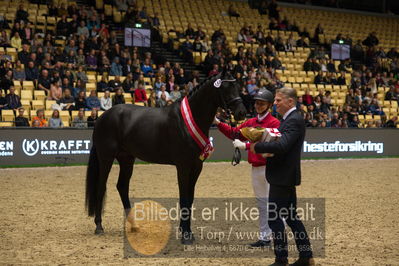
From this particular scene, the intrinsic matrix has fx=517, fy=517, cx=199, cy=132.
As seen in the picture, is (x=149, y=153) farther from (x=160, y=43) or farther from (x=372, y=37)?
(x=372, y=37)

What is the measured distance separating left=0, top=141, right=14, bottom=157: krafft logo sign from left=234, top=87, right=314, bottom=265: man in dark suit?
1096 cm

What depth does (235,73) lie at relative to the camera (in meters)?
20.7

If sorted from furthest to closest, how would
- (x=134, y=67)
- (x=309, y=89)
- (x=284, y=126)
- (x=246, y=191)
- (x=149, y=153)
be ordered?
(x=309, y=89), (x=134, y=67), (x=246, y=191), (x=149, y=153), (x=284, y=126)

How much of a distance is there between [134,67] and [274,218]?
578 inches

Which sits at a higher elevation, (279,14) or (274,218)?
(279,14)

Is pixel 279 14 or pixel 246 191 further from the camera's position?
pixel 279 14

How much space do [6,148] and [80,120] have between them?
230 cm

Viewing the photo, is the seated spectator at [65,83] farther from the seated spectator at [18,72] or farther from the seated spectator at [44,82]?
the seated spectator at [18,72]

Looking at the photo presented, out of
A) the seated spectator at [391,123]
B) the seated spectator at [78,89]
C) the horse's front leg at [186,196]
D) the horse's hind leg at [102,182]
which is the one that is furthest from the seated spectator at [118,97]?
the seated spectator at [391,123]

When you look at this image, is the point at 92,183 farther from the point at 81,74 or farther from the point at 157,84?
the point at 157,84

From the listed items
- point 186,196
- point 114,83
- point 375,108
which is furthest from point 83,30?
point 186,196

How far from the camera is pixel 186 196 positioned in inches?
257

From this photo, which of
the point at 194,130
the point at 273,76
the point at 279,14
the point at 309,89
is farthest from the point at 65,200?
the point at 279,14

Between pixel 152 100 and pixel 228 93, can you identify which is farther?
pixel 152 100
